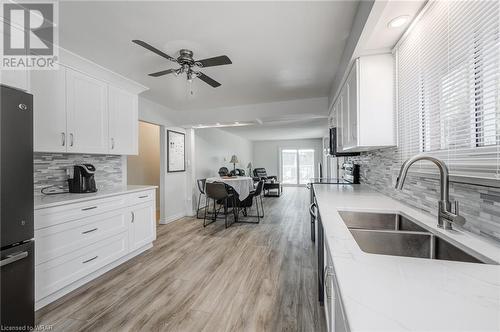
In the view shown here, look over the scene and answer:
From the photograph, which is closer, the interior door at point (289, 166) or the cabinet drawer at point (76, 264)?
the cabinet drawer at point (76, 264)

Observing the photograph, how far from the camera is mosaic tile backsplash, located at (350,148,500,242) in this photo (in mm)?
848

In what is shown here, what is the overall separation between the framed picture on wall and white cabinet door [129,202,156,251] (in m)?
1.51

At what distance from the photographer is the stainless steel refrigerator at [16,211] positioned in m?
1.29

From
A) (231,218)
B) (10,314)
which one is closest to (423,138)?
(10,314)

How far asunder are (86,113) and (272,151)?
8582 mm

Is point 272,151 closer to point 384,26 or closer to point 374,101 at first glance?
point 374,101

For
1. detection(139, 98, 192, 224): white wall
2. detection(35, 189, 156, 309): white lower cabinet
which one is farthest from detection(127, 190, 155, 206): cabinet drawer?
detection(139, 98, 192, 224): white wall

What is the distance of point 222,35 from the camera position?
1936 mm

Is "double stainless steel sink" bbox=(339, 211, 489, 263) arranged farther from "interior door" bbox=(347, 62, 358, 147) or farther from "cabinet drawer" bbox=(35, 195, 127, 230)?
"cabinet drawer" bbox=(35, 195, 127, 230)

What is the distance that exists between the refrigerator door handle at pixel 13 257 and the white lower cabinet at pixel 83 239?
1.12ft

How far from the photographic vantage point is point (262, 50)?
7.22ft

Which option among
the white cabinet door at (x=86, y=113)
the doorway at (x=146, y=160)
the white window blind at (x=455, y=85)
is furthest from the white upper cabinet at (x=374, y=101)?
the doorway at (x=146, y=160)

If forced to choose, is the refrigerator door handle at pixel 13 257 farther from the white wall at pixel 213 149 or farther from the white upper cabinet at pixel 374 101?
the white wall at pixel 213 149

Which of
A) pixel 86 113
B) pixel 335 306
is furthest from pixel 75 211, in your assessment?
pixel 335 306
